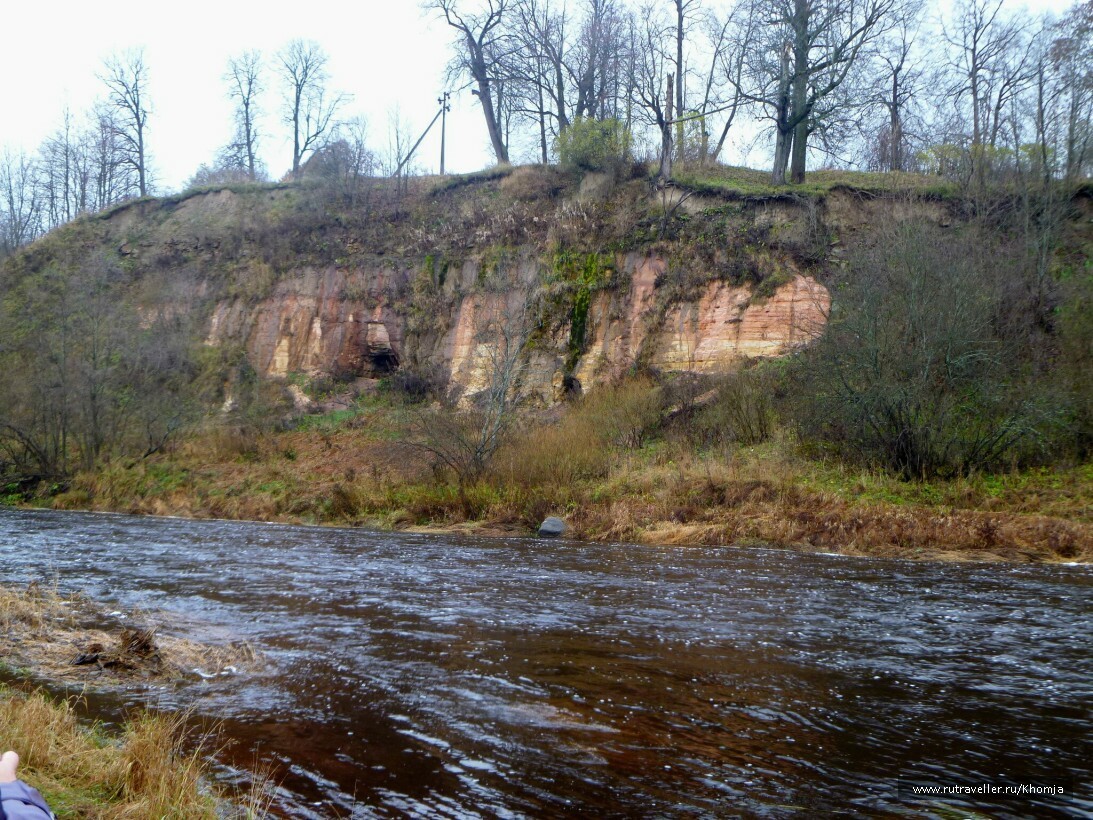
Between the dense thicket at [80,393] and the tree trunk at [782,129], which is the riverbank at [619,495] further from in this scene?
the tree trunk at [782,129]

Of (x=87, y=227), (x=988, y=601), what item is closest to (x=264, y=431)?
(x=87, y=227)

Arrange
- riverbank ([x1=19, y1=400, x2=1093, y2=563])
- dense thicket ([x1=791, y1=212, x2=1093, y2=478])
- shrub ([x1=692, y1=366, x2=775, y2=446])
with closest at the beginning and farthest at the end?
riverbank ([x1=19, y1=400, x2=1093, y2=563])
dense thicket ([x1=791, y1=212, x2=1093, y2=478])
shrub ([x1=692, y1=366, x2=775, y2=446])

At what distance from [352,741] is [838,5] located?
30888 millimetres

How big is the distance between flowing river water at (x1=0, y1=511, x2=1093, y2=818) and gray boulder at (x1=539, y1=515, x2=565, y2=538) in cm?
553

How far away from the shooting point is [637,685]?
7301 millimetres

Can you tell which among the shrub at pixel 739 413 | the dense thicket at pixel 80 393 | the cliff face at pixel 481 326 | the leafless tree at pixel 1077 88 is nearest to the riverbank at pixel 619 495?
the shrub at pixel 739 413

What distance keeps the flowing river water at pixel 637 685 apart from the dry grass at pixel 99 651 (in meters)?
0.39

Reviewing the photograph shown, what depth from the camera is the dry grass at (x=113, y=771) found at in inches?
169

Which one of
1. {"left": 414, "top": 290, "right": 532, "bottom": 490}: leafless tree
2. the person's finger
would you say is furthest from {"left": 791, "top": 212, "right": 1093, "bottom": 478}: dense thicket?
the person's finger

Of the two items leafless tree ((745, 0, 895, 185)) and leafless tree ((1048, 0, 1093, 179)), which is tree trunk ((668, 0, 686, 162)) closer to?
leafless tree ((745, 0, 895, 185))

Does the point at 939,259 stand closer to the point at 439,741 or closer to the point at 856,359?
the point at 856,359

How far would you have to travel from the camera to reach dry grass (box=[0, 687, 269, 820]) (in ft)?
14.1

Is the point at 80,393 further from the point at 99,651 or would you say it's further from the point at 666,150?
the point at 99,651

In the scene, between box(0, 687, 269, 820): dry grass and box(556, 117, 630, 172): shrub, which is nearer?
box(0, 687, 269, 820): dry grass
